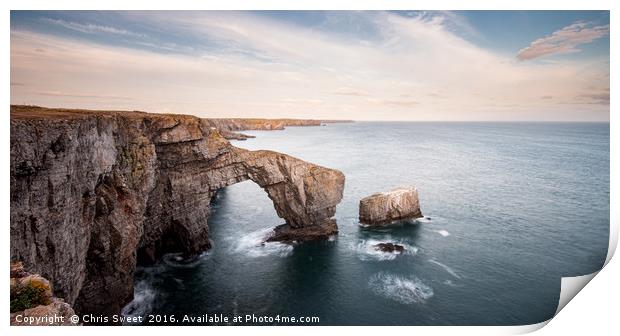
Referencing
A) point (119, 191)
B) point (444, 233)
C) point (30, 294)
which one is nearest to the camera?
point (30, 294)

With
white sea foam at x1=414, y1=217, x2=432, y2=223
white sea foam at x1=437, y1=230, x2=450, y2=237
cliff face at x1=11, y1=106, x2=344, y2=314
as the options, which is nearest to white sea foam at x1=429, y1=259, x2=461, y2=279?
white sea foam at x1=437, y1=230, x2=450, y2=237

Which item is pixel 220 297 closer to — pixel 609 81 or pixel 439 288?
pixel 439 288

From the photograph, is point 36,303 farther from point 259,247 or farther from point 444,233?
point 444,233

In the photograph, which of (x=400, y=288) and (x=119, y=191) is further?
(x=400, y=288)

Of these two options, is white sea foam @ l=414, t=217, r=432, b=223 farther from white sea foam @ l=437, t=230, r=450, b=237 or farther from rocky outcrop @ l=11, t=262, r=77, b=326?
rocky outcrop @ l=11, t=262, r=77, b=326

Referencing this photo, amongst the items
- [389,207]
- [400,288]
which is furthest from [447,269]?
[389,207]

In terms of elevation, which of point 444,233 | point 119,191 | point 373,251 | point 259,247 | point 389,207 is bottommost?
point 259,247

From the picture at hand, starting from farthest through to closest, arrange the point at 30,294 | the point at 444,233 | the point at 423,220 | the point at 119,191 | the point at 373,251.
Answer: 1. the point at 423,220
2. the point at 444,233
3. the point at 373,251
4. the point at 119,191
5. the point at 30,294

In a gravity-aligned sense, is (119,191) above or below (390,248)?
above
